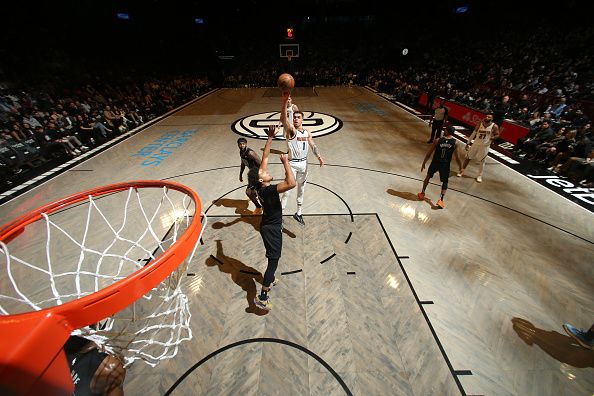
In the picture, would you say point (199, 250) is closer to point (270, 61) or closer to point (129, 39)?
point (129, 39)

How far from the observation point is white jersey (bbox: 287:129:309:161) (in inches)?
186

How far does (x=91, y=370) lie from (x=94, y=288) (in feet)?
9.33

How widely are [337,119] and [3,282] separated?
39.8 ft

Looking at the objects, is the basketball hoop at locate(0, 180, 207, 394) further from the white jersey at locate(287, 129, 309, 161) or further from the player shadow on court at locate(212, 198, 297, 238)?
the white jersey at locate(287, 129, 309, 161)

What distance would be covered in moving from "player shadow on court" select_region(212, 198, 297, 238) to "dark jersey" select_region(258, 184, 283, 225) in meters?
1.67

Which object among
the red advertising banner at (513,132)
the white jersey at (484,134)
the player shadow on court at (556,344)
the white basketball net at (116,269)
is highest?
the white jersey at (484,134)

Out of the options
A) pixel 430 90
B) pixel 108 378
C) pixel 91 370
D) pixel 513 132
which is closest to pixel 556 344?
pixel 108 378

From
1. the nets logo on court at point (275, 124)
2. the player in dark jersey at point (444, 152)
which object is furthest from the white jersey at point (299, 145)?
the nets logo on court at point (275, 124)

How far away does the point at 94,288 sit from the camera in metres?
4.11

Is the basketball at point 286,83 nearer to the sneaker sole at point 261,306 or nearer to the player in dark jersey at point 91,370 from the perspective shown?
the sneaker sole at point 261,306

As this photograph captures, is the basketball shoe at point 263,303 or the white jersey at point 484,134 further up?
the white jersey at point 484,134

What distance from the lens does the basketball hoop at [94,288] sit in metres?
1.16

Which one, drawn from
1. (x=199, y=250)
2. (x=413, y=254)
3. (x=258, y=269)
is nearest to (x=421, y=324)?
(x=413, y=254)

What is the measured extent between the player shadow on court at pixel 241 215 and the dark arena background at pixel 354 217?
5 cm
